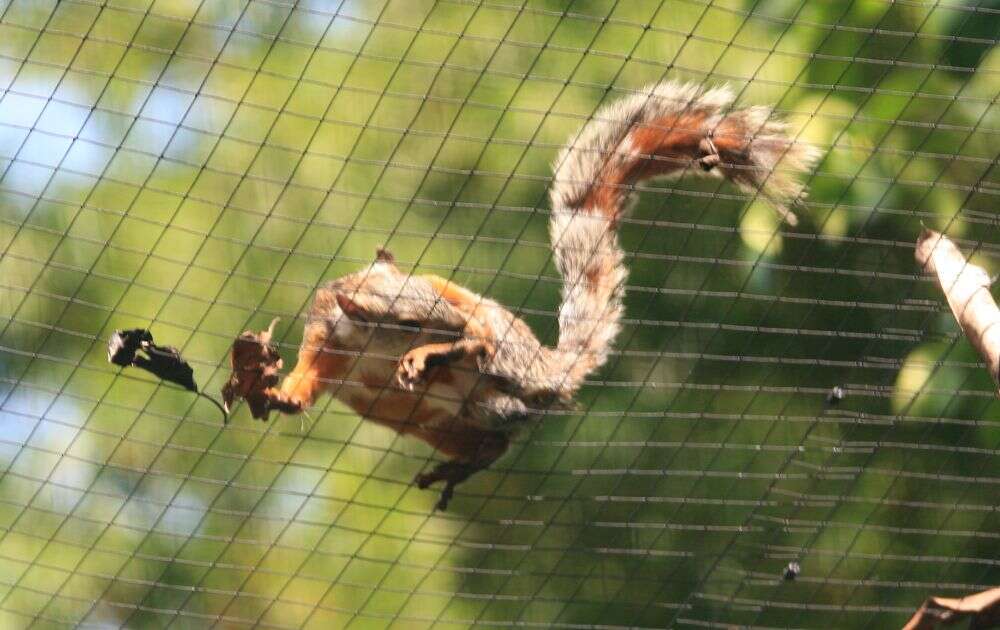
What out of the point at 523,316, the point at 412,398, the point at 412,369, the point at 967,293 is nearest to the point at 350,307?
the point at 412,398

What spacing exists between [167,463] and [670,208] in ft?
5.64

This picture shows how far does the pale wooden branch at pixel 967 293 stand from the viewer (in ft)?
7.78

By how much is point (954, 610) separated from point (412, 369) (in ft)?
3.89

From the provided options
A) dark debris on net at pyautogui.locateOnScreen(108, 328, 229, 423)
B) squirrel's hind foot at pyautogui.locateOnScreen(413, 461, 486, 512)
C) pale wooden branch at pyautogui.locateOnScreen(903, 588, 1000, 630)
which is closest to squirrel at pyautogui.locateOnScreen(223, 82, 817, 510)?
squirrel's hind foot at pyautogui.locateOnScreen(413, 461, 486, 512)

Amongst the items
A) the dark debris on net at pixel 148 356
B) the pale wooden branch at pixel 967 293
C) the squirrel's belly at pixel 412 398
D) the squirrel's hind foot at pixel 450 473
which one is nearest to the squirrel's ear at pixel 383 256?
the squirrel's belly at pixel 412 398

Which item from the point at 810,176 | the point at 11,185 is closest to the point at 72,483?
the point at 11,185

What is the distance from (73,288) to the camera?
387 cm

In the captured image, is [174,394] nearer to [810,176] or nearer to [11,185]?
[11,185]

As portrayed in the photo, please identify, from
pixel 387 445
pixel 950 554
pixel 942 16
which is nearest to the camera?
pixel 942 16

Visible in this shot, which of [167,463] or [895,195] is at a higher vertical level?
[895,195]

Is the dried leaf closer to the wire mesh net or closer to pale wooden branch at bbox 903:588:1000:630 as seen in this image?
the wire mesh net

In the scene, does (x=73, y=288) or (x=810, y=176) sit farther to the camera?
(x=73, y=288)

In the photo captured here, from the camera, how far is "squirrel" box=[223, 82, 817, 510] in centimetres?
304

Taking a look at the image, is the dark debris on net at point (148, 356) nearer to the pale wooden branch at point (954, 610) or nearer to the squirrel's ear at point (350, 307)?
the squirrel's ear at point (350, 307)
